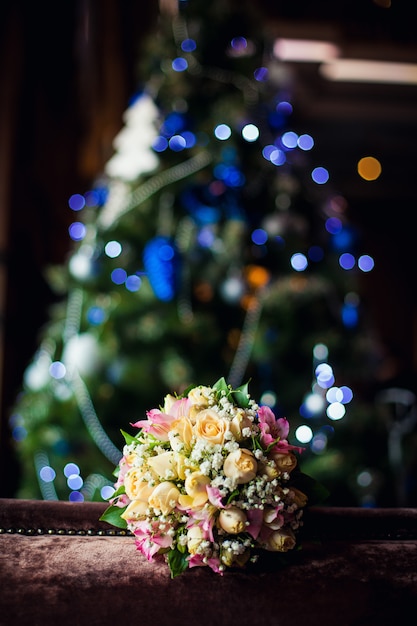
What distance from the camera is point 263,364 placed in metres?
2.76

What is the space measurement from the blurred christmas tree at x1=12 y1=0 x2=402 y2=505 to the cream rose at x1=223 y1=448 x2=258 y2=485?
165 cm

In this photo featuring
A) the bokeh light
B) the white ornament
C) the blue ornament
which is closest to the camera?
the white ornament

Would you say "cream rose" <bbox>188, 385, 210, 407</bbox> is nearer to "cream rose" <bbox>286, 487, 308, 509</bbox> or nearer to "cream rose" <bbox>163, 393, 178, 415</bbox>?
"cream rose" <bbox>163, 393, 178, 415</bbox>

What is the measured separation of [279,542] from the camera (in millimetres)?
830

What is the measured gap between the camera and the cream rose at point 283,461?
0.88 metres

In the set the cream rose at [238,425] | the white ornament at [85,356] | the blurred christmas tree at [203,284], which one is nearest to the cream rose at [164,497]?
the cream rose at [238,425]

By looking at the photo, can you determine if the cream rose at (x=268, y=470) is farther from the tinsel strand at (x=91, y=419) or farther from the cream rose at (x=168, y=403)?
the tinsel strand at (x=91, y=419)

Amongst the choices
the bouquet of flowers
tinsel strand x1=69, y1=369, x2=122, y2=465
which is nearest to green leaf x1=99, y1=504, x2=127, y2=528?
the bouquet of flowers

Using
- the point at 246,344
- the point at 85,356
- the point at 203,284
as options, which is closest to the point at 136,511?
the point at 85,356

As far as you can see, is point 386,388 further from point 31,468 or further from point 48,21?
point 48,21

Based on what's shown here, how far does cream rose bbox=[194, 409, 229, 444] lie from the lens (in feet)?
2.82

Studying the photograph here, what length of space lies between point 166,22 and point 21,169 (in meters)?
1.62

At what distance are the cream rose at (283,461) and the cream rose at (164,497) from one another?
5.4 inches

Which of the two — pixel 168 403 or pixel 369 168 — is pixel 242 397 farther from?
pixel 369 168
